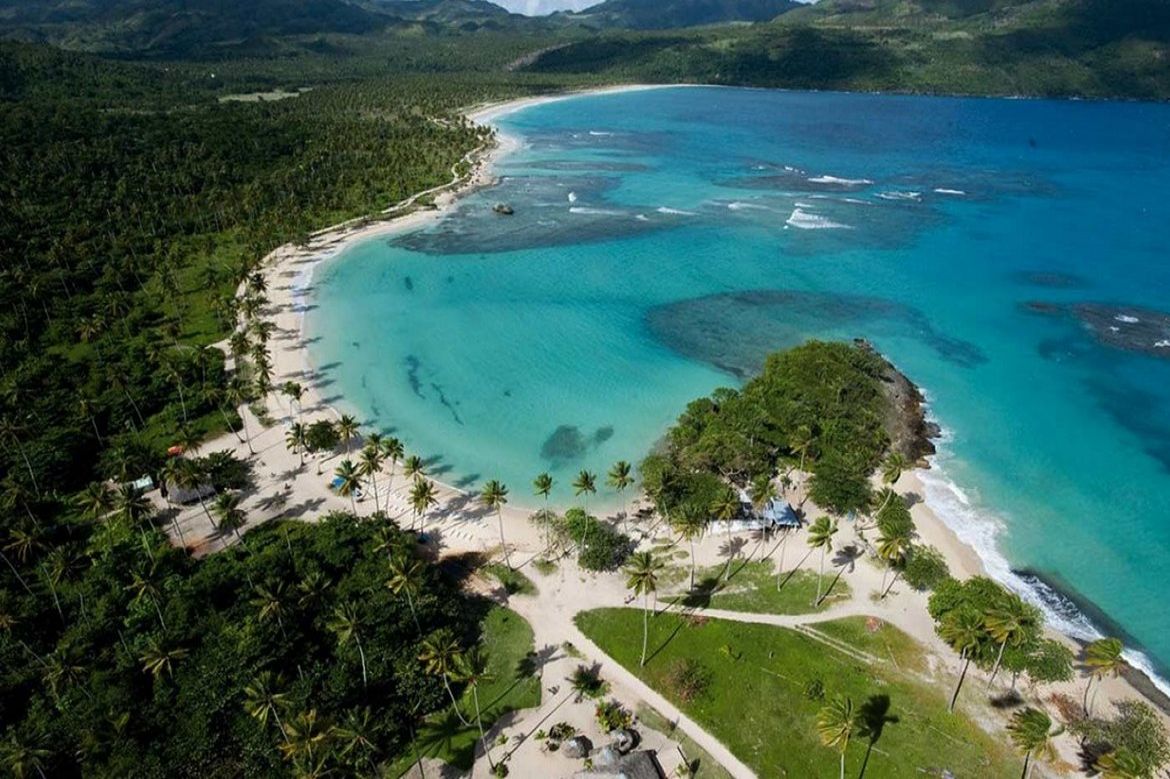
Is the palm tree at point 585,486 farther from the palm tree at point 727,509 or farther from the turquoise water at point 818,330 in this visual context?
the palm tree at point 727,509

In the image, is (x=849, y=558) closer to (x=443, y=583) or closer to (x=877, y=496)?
(x=877, y=496)

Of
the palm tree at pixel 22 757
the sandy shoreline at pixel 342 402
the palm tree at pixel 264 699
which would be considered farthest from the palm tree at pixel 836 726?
the palm tree at pixel 22 757

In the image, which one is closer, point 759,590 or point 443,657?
point 443,657

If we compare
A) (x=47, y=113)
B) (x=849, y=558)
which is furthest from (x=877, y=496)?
(x=47, y=113)

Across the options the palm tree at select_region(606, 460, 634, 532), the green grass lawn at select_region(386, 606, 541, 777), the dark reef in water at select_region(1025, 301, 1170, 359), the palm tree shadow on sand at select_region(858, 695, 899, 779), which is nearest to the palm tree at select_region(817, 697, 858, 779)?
the palm tree shadow on sand at select_region(858, 695, 899, 779)

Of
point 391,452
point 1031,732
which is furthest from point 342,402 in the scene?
point 1031,732

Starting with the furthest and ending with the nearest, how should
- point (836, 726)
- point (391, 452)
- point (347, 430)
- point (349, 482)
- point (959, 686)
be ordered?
point (347, 430), point (391, 452), point (349, 482), point (959, 686), point (836, 726)

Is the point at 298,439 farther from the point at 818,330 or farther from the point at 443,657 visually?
the point at 818,330
